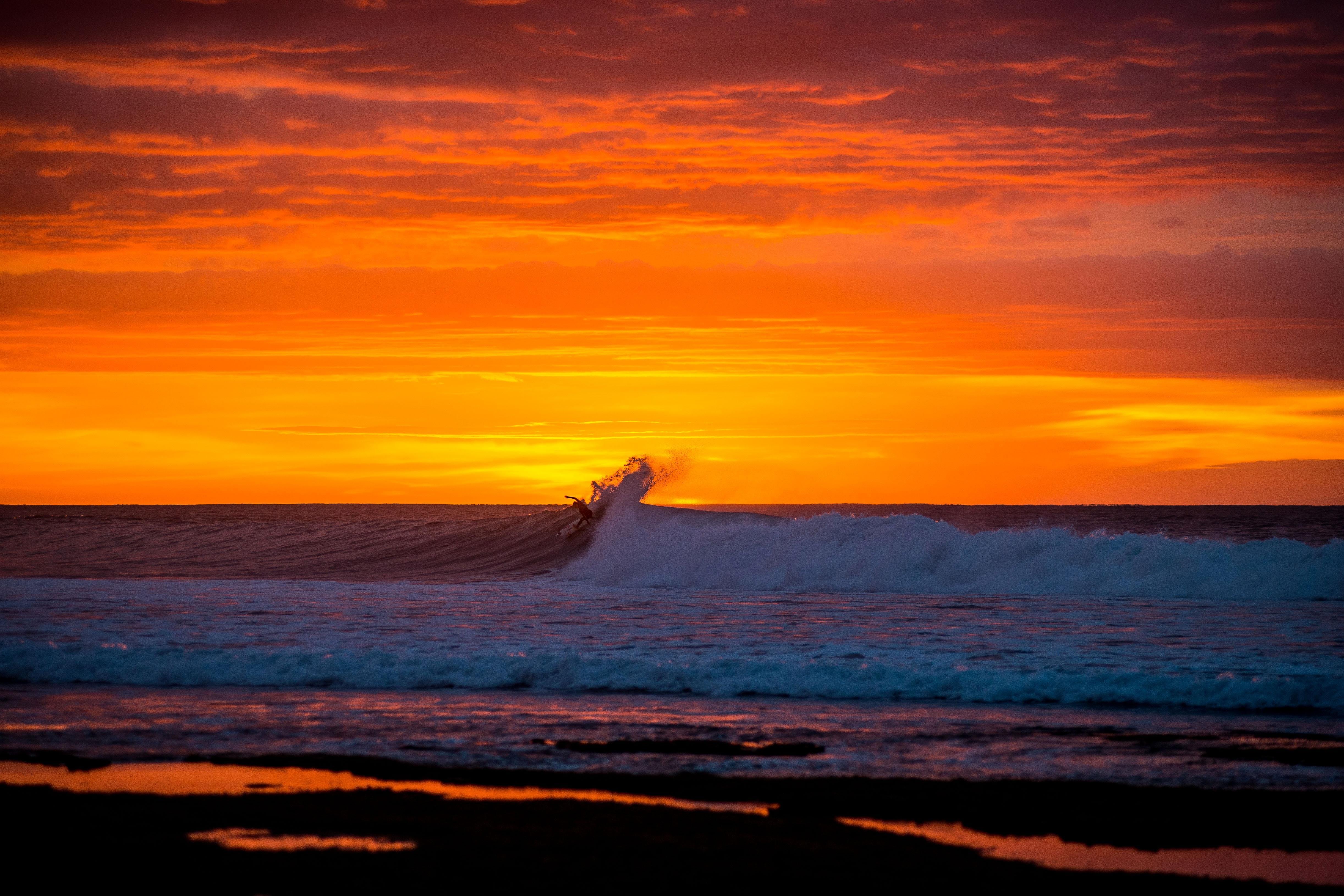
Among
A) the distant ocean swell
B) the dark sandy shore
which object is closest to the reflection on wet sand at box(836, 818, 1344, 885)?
the dark sandy shore

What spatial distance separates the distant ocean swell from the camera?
1247 cm

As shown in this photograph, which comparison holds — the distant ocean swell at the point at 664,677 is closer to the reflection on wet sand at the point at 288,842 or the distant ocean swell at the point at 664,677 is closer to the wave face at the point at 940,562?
the reflection on wet sand at the point at 288,842

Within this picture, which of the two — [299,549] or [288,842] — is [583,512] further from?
[288,842]

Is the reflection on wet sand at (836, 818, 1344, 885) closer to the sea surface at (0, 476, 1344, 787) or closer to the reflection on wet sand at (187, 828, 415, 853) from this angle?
the sea surface at (0, 476, 1344, 787)

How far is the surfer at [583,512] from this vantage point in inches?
1398

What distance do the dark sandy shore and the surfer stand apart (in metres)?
26.5

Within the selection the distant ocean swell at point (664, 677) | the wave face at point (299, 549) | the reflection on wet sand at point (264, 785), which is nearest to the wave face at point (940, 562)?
the wave face at point (299, 549)

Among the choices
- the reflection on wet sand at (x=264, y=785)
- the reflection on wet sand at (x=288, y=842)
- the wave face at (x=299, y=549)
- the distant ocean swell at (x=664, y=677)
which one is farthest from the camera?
the wave face at (x=299, y=549)

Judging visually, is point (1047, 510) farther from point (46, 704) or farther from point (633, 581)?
point (46, 704)

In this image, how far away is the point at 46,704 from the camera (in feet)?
39.1

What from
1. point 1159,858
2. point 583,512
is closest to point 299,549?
point 583,512

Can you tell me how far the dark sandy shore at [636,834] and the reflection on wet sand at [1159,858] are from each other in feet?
0.32

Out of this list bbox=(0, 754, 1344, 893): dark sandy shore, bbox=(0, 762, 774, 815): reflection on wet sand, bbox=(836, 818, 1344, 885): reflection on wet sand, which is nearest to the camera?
bbox=(0, 754, 1344, 893): dark sandy shore

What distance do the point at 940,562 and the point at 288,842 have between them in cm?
2191
